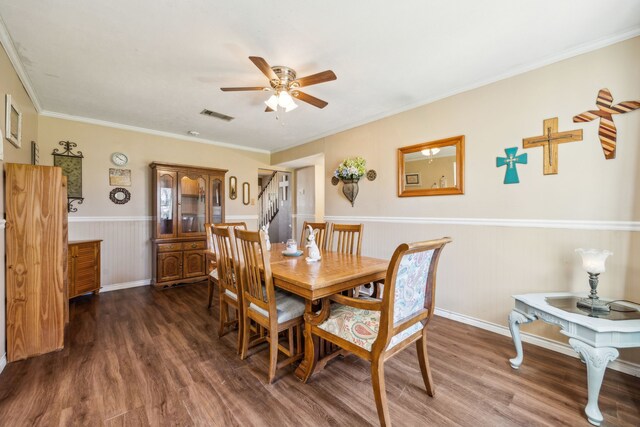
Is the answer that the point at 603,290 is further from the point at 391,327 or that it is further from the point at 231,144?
the point at 231,144

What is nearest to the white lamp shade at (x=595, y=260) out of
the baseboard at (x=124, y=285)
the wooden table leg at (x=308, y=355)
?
the wooden table leg at (x=308, y=355)

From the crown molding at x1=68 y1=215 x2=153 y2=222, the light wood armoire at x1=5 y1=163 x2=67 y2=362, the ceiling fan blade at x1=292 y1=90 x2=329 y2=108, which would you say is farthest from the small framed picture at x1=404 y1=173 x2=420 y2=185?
the crown molding at x1=68 y1=215 x2=153 y2=222

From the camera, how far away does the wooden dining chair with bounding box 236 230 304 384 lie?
172 cm

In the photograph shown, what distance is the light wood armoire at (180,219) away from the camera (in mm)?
3932

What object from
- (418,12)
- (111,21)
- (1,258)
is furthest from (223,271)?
(418,12)

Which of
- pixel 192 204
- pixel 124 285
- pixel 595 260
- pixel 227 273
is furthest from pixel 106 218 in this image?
pixel 595 260

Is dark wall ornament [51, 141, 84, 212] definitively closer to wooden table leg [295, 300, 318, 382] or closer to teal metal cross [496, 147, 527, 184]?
wooden table leg [295, 300, 318, 382]

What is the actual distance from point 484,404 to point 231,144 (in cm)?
493

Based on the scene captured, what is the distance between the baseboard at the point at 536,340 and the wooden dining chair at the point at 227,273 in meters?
2.16

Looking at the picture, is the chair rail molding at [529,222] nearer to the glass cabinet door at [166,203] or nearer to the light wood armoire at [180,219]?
the light wood armoire at [180,219]

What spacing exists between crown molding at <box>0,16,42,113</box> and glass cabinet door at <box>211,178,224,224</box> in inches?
84.9

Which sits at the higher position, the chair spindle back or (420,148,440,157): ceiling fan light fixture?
(420,148,440,157): ceiling fan light fixture

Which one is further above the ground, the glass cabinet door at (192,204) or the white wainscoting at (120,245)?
the glass cabinet door at (192,204)

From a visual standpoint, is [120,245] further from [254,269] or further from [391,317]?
[391,317]
